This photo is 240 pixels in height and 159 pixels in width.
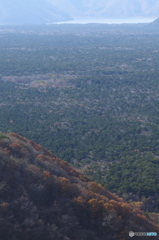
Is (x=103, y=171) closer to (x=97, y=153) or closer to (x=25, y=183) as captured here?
(x=97, y=153)

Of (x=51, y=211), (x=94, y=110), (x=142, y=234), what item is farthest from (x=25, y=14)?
(x=142, y=234)

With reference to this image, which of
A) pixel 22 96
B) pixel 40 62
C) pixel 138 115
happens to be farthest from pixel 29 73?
pixel 138 115

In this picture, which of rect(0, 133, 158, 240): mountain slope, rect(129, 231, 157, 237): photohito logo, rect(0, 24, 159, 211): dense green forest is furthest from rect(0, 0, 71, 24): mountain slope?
rect(129, 231, 157, 237): photohito logo

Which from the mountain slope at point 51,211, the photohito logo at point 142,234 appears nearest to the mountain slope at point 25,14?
the mountain slope at point 51,211

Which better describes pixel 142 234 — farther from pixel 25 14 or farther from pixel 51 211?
pixel 25 14

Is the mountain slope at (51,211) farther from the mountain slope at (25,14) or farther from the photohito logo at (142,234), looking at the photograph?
the mountain slope at (25,14)

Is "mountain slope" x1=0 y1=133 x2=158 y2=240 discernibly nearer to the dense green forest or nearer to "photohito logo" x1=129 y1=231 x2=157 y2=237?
"photohito logo" x1=129 y1=231 x2=157 y2=237

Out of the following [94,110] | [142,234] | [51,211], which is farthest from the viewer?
[94,110]
